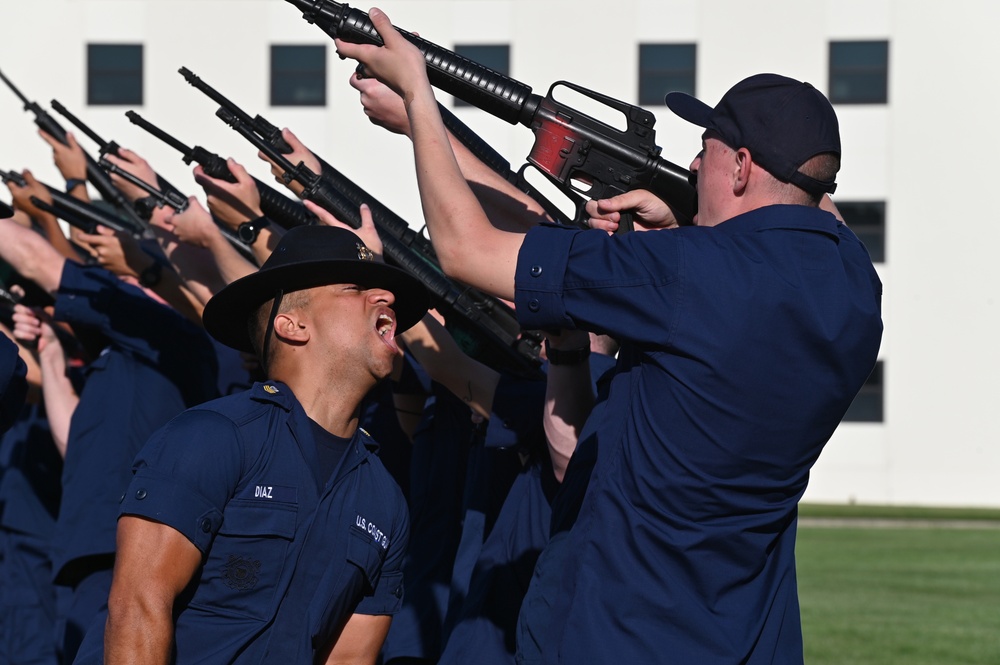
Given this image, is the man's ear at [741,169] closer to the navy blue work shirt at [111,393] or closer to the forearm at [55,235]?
the navy blue work shirt at [111,393]

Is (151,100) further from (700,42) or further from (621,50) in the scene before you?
(700,42)

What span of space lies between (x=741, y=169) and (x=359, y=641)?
5.92 ft

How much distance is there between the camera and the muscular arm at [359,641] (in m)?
4.01

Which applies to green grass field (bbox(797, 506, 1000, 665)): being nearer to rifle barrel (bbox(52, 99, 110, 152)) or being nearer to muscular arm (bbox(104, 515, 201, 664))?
rifle barrel (bbox(52, 99, 110, 152))

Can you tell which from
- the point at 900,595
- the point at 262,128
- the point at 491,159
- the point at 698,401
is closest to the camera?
the point at 698,401

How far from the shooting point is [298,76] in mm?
26391

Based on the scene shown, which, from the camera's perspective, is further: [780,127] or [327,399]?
[327,399]

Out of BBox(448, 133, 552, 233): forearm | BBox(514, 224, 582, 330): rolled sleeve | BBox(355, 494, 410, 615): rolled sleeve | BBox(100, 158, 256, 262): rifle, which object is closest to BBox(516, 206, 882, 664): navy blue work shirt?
BBox(514, 224, 582, 330): rolled sleeve

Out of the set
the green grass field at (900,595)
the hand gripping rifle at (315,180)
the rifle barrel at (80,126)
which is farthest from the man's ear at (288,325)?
the green grass field at (900,595)

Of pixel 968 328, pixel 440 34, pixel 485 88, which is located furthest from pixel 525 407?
pixel 968 328

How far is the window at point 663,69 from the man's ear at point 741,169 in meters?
23.7

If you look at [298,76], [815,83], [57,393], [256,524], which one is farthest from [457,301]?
[815,83]

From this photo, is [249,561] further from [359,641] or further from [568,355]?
[568,355]

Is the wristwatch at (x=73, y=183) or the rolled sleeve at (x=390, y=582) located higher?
the wristwatch at (x=73, y=183)
